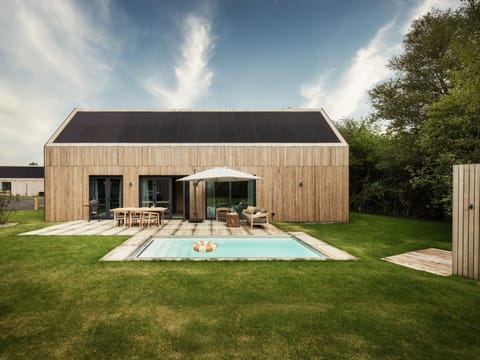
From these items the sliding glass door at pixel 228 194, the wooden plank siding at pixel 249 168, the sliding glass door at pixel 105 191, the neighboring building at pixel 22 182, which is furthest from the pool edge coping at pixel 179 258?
the neighboring building at pixel 22 182

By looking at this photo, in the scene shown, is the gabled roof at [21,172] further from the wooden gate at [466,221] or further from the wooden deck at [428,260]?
the wooden gate at [466,221]

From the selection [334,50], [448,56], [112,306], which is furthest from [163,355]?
[334,50]

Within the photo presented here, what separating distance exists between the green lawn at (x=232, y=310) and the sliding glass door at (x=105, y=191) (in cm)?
633

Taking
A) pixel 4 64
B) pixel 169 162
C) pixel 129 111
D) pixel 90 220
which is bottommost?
pixel 90 220

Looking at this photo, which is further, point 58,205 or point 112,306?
point 58,205

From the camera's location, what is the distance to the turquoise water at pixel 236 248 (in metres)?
5.77

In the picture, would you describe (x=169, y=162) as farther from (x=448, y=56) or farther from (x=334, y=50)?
(x=448, y=56)

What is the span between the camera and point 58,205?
11.0 meters

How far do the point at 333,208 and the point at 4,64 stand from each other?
Answer: 58.9ft

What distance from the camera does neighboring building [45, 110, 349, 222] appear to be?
1113cm

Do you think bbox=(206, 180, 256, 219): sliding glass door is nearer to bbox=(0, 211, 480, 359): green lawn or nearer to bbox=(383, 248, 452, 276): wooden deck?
bbox=(0, 211, 480, 359): green lawn

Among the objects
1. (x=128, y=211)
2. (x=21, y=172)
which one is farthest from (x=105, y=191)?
(x=21, y=172)

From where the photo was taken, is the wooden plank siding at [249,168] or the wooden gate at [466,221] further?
the wooden plank siding at [249,168]

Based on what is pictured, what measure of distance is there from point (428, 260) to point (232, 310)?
16.2 ft
